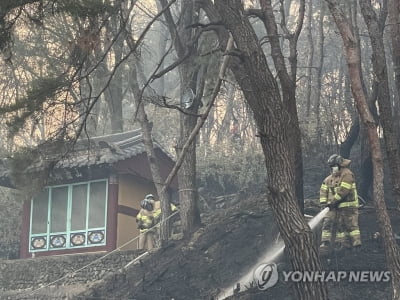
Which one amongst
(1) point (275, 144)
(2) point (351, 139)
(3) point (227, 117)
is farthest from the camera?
(3) point (227, 117)

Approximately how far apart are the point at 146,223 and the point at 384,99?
9.58m

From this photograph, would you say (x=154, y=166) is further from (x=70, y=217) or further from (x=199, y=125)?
(x=199, y=125)

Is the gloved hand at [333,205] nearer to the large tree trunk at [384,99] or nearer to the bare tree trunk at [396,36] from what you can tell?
the large tree trunk at [384,99]

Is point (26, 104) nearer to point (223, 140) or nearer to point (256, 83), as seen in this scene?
point (256, 83)

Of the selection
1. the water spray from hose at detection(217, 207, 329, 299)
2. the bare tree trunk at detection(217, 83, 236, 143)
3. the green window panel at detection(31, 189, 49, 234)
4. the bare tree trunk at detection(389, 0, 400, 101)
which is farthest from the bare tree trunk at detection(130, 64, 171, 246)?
the bare tree trunk at detection(217, 83, 236, 143)

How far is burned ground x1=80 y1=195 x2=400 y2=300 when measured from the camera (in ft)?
41.0

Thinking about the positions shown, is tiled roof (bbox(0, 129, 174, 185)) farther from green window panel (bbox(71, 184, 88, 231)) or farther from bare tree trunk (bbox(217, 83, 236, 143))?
bare tree trunk (bbox(217, 83, 236, 143))

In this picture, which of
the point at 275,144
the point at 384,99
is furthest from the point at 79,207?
the point at 384,99

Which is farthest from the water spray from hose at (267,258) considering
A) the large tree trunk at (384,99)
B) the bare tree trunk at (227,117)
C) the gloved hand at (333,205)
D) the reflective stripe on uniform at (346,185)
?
the bare tree trunk at (227,117)

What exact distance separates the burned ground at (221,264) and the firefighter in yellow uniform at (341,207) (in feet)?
1.30

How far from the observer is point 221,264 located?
14898mm

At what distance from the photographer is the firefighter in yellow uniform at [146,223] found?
18219 millimetres

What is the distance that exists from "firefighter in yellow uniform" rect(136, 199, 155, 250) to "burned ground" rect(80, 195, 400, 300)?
1.80 m

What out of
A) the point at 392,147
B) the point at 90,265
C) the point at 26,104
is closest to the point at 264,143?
the point at 392,147
